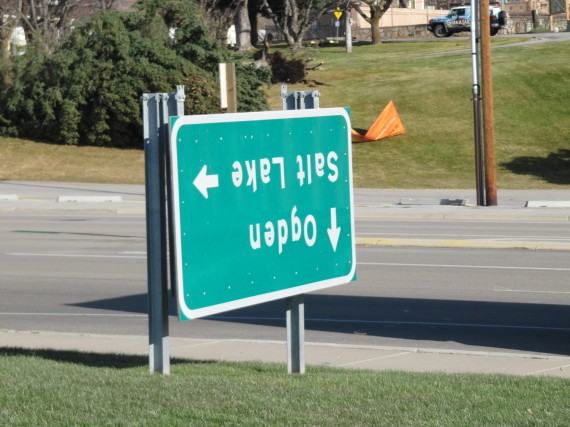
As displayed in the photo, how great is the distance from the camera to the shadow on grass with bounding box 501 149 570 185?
35062mm

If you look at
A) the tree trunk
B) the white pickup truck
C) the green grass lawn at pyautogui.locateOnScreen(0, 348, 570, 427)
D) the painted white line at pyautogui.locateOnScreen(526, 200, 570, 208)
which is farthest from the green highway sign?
the white pickup truck

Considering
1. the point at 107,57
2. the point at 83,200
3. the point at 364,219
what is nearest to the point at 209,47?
the point at 107,57

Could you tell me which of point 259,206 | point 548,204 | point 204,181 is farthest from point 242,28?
point 204,181

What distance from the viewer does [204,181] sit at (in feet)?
21.0

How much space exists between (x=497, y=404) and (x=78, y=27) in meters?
38.2

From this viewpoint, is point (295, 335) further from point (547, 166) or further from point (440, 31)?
point (440, 31)

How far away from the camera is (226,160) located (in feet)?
21.5

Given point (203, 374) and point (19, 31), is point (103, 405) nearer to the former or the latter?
point (203, 374)

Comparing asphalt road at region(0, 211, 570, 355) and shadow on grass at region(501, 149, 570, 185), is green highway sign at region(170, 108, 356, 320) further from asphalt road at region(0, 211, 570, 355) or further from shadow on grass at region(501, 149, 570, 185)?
shadow on grass at region(501, 149, 570, 185)

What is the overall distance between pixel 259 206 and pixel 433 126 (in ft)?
121

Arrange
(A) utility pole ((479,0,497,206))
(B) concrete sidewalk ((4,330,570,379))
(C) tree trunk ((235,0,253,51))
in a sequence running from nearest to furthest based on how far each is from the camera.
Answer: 1. (B) concrete sidewalk ((4,330,570,379))
2. (A) utility pole ((479,0,497,206))
3. (C) tree trunk ((235,0,253,51))

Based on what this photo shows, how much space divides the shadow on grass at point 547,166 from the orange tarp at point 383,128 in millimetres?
5566

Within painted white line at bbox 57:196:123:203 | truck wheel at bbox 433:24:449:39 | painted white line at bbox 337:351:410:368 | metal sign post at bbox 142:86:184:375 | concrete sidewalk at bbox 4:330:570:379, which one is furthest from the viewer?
truck wheel at bbox 433:24:449:39

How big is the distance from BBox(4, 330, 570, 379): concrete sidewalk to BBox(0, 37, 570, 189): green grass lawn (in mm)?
24867
